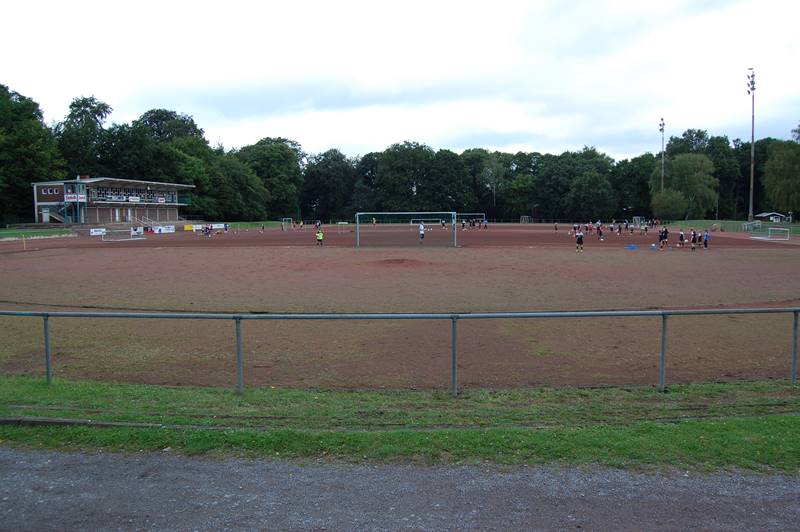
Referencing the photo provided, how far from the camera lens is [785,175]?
83.3m

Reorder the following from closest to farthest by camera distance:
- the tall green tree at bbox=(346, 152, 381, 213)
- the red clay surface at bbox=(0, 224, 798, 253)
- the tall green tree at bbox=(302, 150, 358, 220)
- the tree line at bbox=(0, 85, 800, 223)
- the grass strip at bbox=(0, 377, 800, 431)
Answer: the grass strip at bbox=(0, 377, 800, 431), the red clay surface at bbox=(0, 224, 798, 253), the tree line at bbox=(0, 85, 800, 223), the tall green tree at bbox=(346, 152, 381, 213), the tall green tree at bbox=(302, 150, 358, 220)

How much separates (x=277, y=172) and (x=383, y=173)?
932 inches

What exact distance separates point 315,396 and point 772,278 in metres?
24.9

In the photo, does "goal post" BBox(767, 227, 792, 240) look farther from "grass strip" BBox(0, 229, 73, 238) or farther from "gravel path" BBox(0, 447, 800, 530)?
"grass strip" BBox(0, 229, 73, 238)

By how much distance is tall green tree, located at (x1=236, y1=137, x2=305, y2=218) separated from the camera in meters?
127

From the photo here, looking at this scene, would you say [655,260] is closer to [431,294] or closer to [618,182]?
[431,294]

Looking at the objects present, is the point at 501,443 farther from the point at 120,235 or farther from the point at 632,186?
the point at 632,186

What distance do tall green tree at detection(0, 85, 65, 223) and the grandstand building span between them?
8.19 ft

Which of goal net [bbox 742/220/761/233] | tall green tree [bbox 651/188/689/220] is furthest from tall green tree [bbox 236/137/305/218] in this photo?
goal net [bbox 742/220/761/233]

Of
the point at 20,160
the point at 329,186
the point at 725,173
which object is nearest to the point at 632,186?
the point at 725,173

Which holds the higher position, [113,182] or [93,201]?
[113,182]

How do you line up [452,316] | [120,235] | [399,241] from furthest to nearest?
[120,235] < [399,241] < [452,316]

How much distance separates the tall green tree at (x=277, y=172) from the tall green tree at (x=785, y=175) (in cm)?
9010

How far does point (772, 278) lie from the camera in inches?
1000
